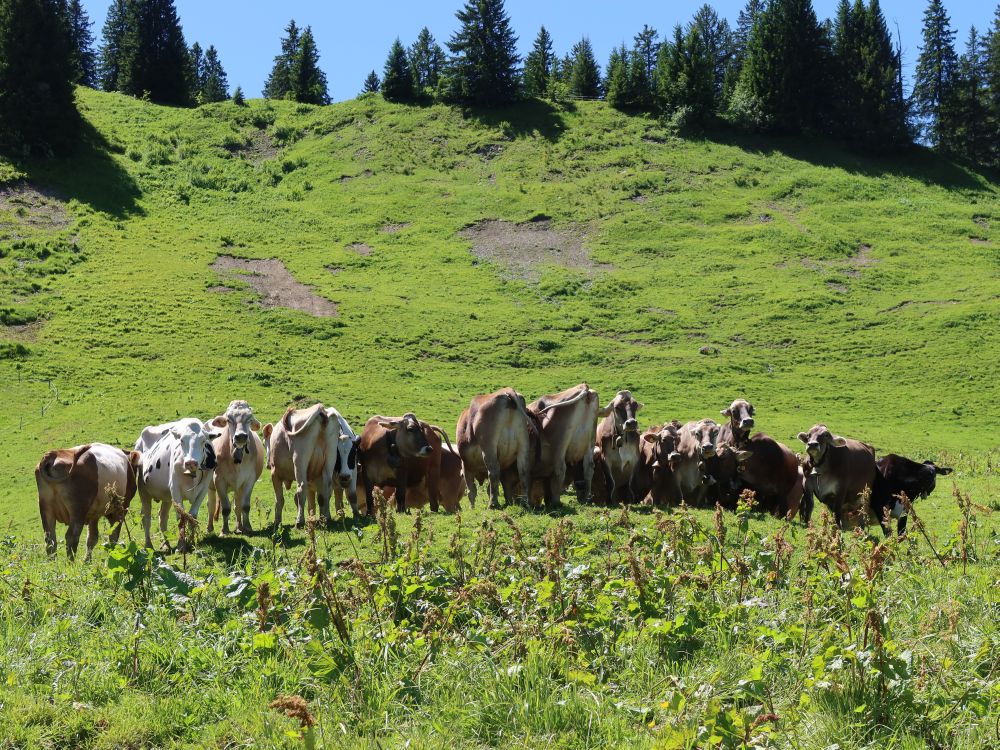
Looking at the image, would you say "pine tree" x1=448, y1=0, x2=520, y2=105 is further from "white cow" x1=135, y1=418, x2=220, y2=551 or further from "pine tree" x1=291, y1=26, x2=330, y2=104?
→ "white cow" x1=135, y1=418, x2=220, y2=551

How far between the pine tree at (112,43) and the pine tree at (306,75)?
22.9m

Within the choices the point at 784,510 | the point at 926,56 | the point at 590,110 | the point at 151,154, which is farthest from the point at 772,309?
the point at 926,56

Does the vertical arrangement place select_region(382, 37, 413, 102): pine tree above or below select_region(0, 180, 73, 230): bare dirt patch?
above

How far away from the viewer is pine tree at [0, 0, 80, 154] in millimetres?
65875

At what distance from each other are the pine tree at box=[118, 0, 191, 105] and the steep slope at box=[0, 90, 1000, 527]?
7815 millimetres

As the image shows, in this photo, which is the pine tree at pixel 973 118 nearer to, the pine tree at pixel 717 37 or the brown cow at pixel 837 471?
the pine tree at pixel 717 37

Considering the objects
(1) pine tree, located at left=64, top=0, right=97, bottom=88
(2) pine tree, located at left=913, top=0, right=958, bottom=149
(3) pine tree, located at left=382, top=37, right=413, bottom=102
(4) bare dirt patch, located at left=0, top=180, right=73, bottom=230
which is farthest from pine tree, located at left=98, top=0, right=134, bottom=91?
(2) pine tree, located at left=913, top=0, right=958, bottom=149

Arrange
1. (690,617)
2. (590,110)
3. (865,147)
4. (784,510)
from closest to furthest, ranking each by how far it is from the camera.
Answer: (690,617)
(784,510)
(865,147)
(590,110)

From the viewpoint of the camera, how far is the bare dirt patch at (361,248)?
59406mm

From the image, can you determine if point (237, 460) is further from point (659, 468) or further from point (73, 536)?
point (659, 468)

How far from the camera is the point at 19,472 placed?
26641 mm

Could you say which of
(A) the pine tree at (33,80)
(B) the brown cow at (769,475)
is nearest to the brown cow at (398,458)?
(B) the brown cow at (769,475)

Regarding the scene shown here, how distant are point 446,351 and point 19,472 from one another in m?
20.7

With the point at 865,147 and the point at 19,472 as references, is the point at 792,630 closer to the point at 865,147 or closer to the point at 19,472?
the point at 19,472
